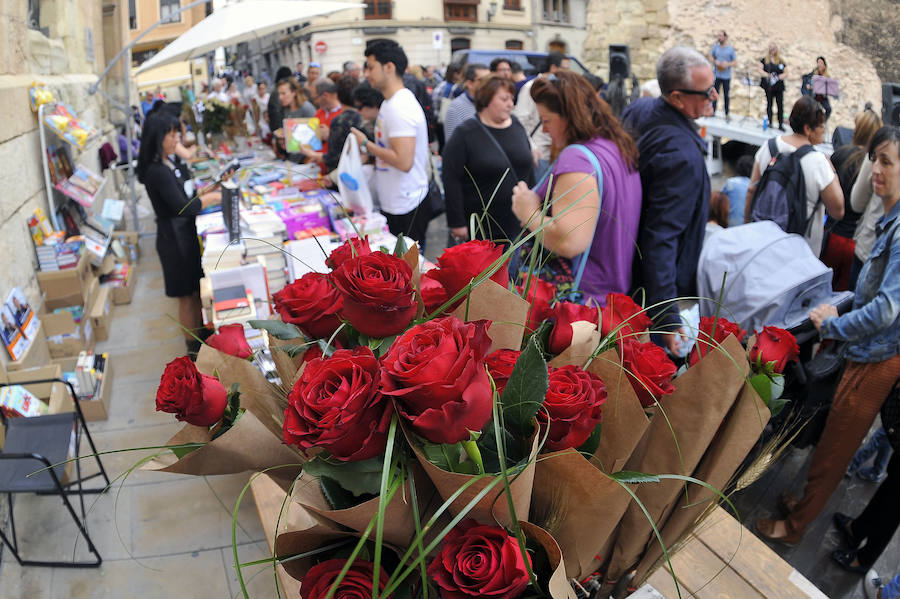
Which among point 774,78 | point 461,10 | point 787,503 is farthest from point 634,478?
point 461,10

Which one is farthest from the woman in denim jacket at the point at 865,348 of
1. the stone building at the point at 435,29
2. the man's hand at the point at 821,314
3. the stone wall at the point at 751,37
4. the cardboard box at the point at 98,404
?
the stone building at the point at 435,29

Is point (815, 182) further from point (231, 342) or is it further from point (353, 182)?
point (231, 342)

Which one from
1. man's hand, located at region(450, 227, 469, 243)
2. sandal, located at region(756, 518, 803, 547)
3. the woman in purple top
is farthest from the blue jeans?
man's hand, located at region(450, 227, 469, 243)

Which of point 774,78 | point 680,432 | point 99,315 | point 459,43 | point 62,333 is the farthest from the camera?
point 459,43

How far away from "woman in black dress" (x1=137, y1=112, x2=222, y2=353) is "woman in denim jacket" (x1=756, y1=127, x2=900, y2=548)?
3.34 meters

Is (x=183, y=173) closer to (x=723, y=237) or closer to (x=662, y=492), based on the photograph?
(x=723, y=237)

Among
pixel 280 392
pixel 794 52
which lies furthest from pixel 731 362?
pixel 794 52

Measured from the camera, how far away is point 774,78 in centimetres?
881

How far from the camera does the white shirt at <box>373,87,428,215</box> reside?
3.62 m

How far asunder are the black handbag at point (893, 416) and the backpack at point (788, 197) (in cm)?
116

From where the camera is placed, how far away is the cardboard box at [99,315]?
4.78 m

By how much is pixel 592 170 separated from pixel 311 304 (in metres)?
1.55

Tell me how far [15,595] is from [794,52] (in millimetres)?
9777

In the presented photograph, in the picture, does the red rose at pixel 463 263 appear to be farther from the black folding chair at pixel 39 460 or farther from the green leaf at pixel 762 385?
the black folding chair at pixel 39 460
